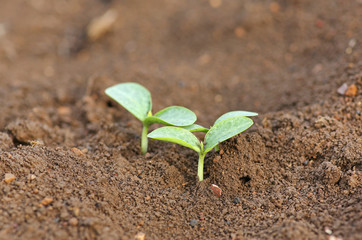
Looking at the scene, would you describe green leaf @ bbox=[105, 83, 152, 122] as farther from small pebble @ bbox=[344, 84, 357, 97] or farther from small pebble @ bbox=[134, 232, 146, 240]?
small pebble @ bbox=[344, 84, 357, 97]

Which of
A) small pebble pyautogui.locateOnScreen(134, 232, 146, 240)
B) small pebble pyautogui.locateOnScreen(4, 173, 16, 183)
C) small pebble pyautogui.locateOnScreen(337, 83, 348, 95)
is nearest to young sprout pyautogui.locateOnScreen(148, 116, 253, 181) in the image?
small pebble pyautogui.locateOnScreen(134, 232, 146, 240)

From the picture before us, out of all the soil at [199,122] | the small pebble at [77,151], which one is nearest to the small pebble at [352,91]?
the soil at [199,122]

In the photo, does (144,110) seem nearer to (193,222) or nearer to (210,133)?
(210,133)

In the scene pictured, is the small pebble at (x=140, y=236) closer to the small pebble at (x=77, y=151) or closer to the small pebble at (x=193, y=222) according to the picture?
the small pebble at (x=193, y=222)

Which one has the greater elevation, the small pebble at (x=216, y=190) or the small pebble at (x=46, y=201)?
the small pebble at (x=46, y=201)

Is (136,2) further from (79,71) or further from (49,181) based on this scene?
(49,181)

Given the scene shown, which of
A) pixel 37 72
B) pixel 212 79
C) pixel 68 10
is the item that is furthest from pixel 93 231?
pixel 68 10

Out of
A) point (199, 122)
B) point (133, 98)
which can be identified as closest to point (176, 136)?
point (133, 98)
